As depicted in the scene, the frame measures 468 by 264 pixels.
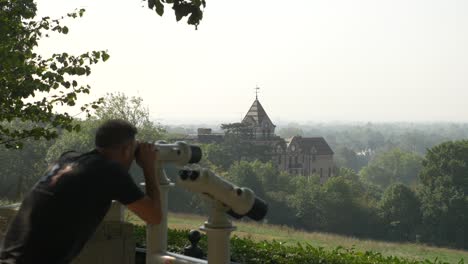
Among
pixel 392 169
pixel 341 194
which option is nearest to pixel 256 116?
pixel 341 194

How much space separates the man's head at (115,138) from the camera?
311cm

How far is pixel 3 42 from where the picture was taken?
9.20 metres

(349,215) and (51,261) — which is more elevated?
(51,261)

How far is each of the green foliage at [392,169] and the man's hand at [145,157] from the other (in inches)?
5610

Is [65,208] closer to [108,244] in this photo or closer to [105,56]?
[108,244]

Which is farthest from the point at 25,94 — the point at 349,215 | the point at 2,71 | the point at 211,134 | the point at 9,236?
the point at 211,134

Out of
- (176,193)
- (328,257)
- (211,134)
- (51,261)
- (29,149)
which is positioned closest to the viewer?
(51,261)

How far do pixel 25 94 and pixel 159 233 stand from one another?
18.6ft

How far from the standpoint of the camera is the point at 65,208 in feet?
9.73

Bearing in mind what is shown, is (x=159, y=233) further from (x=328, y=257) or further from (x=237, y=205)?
(x=328, y=257)

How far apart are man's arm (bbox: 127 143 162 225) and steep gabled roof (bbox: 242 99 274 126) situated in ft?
323

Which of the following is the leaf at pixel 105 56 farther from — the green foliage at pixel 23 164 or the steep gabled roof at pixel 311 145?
the steep gabled roof at pixel 311 145

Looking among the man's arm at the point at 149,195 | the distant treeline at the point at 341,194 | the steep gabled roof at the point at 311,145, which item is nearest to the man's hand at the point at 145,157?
the man's arm at the point at 149,195

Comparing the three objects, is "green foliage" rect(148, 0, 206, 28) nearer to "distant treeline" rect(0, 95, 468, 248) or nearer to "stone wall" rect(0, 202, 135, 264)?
"stone wall" rect(0, 202, 135, 264)
